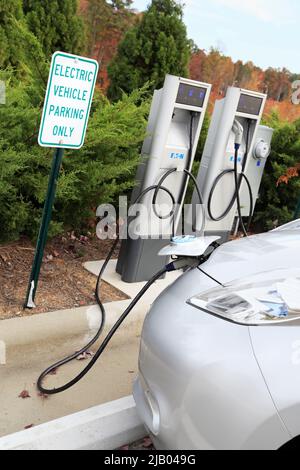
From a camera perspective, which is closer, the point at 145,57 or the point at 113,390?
the point at 113,390

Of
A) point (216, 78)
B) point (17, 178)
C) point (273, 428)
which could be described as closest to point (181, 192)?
point (17, 178)

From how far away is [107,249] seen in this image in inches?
194

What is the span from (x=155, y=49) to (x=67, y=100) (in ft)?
15.6

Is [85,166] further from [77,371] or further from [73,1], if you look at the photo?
[73,1]

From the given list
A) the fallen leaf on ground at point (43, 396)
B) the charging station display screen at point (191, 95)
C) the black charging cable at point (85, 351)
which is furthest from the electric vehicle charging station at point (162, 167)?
the fallen leaf on ground at point (43, 396)

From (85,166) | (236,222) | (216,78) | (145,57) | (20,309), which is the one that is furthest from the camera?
(216,78)

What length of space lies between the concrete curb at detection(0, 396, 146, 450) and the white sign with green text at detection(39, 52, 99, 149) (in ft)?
5.35

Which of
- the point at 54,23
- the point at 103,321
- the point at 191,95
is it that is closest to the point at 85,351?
the point at 103,321

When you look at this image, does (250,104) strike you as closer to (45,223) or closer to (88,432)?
(45,223)

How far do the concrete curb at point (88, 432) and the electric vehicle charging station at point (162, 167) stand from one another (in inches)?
72.4

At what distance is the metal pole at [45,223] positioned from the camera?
3096 mm

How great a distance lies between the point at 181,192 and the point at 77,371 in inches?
79.2

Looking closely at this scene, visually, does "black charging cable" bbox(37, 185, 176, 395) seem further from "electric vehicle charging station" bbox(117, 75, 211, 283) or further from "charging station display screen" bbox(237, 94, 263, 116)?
"charging station display screen" bbox(237, 94, 263, 116)

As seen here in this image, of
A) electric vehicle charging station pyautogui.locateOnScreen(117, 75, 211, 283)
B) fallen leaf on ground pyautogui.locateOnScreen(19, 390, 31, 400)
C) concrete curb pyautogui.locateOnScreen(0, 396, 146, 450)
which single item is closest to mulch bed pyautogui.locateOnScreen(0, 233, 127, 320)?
electric vehicle charging station pyautogui.locateOnScreen(117, 75, 211, 283)
